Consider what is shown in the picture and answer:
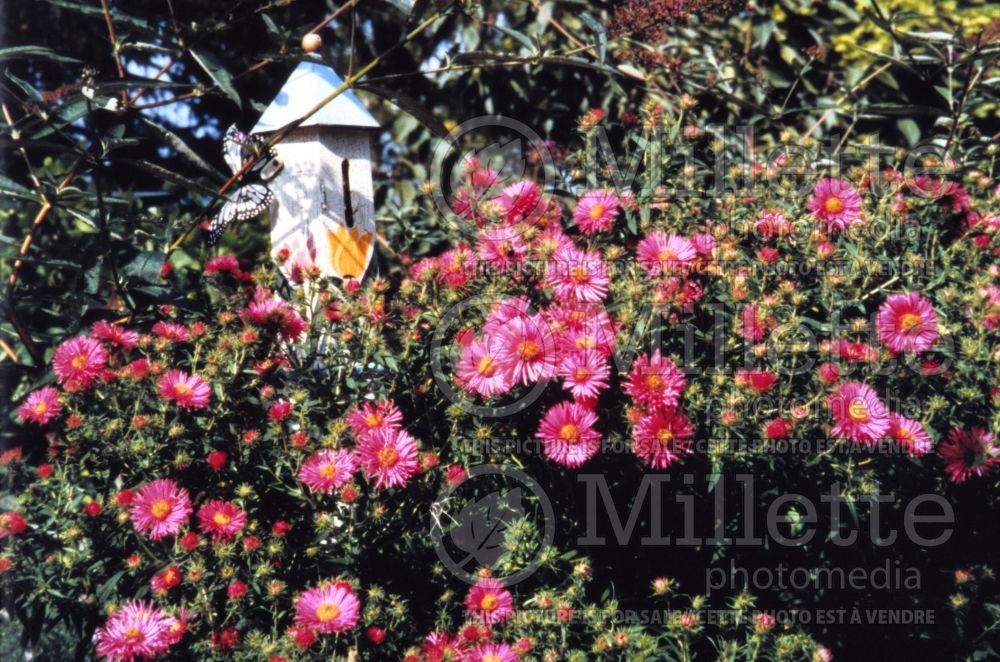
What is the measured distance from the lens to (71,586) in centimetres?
152

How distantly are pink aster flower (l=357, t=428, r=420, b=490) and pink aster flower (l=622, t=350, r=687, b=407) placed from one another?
36 cm

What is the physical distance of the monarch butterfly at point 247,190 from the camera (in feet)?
6.22

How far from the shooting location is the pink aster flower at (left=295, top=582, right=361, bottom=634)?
4.17 ft

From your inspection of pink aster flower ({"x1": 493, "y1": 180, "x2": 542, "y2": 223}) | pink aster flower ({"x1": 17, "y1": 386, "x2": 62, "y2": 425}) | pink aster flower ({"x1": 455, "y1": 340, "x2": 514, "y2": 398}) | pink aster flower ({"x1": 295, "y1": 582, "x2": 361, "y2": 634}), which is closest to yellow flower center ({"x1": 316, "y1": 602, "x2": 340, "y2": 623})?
pink aster flower ({"x1": 295, "y1": 582, "x2": 361, "y2": 634})

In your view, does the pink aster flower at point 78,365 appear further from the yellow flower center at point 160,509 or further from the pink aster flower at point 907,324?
the pink aster flower at point 907,324

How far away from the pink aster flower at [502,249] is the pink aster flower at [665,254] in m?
0.21

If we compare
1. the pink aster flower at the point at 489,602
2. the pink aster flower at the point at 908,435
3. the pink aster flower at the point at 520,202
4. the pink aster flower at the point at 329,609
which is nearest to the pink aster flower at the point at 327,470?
the pink aster flower at the point at 329,609

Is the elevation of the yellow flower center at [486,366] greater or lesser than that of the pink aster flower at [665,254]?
lesser

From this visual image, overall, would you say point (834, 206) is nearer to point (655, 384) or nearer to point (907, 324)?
point (907, 324)

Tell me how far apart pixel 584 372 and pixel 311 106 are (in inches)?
37.8

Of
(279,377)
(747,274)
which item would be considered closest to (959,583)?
(747,274)

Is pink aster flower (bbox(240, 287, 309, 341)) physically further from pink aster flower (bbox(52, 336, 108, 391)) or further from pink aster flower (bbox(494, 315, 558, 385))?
pink aster flower (bbox(494, 315, 558, 385))

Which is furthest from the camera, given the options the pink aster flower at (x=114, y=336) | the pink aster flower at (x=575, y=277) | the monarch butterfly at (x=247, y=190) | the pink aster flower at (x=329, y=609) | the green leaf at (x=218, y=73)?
the monarch butterfly at (x=247, y=190)

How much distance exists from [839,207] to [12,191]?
5.07 feet
